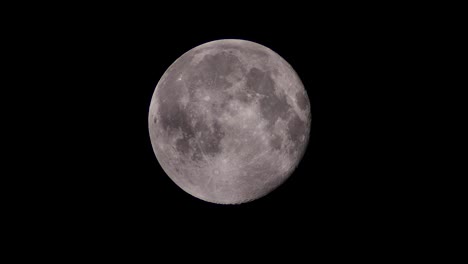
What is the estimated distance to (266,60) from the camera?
149 inches

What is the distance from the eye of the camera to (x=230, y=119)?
3396 millimetres

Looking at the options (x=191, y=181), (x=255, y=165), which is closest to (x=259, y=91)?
(x=255, y=165)

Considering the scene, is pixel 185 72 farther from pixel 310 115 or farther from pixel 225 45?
pixel 310 115

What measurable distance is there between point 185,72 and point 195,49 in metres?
0.50

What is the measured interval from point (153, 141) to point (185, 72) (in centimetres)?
105

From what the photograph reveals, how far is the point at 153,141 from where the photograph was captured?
13.3ft

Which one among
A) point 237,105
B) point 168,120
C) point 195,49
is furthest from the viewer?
point 195,49

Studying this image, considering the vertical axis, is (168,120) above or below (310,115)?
below

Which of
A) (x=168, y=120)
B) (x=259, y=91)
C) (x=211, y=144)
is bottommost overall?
(x=211, y=144)

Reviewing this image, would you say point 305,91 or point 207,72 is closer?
point 207,72

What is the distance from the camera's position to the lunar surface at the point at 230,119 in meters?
3.43

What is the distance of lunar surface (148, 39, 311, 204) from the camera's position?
343 cm

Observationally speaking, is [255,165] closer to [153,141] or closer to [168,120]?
[168,120]

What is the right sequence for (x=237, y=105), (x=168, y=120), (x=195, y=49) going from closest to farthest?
(x=237, y=105) < (x=168, y=120) < (x=195, y=49)
